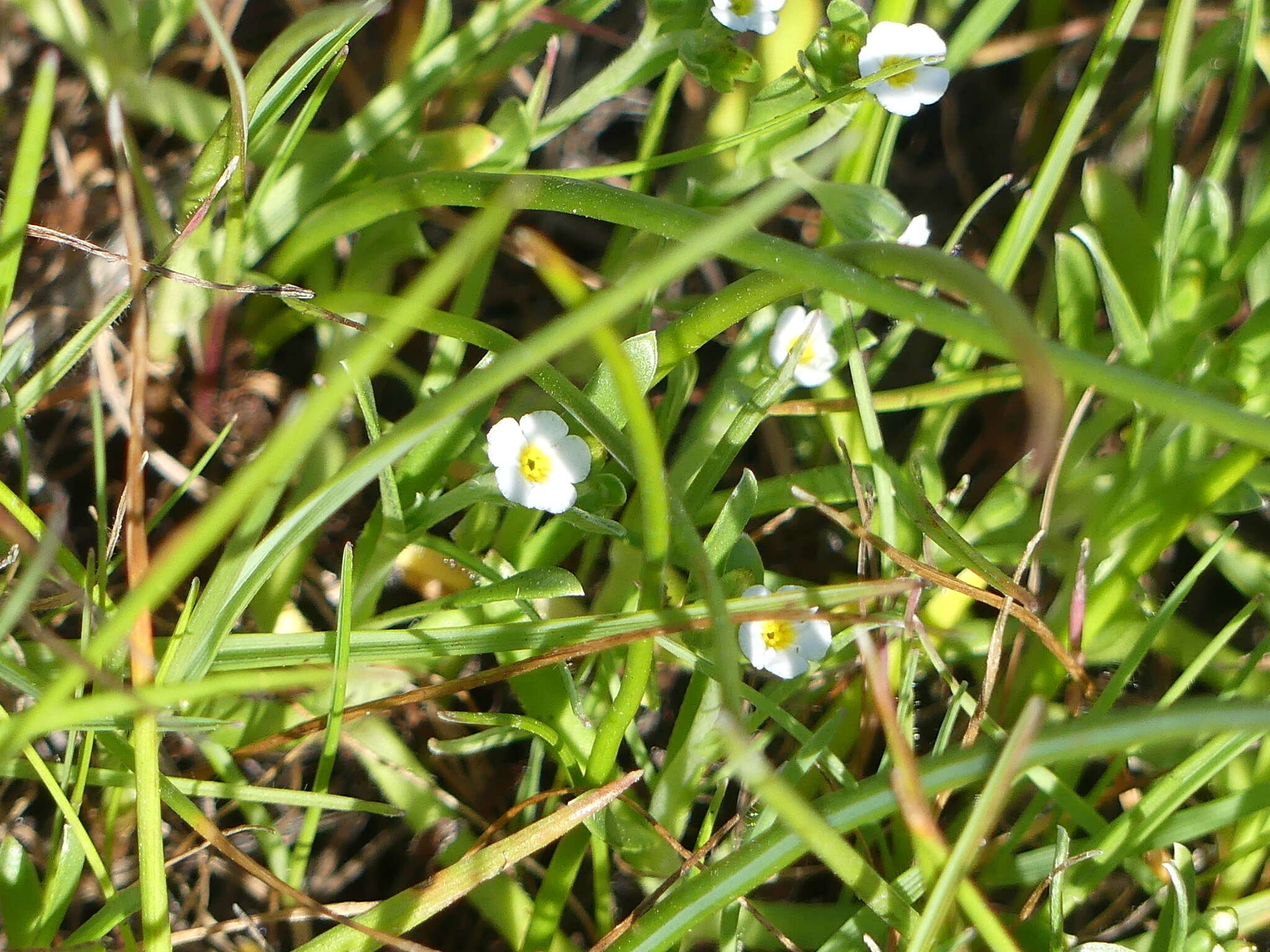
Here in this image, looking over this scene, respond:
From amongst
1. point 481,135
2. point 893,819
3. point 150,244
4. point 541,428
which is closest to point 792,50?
point 481,135

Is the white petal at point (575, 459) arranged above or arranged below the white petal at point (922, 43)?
below

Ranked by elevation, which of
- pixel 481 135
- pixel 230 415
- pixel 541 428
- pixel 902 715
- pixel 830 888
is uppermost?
pixel 481 135

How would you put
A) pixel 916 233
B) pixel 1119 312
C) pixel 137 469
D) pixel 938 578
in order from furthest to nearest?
pixel 916 233
pixel 1119 312
pixel 938 578
pixel 137 469

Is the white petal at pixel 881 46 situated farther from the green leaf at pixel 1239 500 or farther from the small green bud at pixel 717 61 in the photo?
the green leaf at pixel 1239 500

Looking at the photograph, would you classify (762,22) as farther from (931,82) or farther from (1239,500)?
(1239,500)

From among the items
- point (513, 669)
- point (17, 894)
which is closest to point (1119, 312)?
point (513, 669)

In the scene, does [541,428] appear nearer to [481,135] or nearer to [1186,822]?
[481,135]

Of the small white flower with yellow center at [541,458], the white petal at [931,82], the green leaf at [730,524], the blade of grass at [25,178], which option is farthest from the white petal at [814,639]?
the blade of grass at [25,178]
